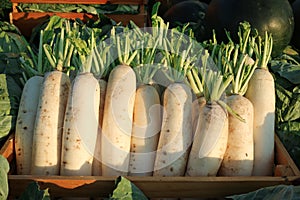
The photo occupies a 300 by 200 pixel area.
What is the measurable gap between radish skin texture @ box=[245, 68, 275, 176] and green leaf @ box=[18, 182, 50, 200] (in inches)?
40.7

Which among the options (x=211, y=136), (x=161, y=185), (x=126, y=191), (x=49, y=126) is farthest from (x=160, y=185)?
(x=49, y=126)

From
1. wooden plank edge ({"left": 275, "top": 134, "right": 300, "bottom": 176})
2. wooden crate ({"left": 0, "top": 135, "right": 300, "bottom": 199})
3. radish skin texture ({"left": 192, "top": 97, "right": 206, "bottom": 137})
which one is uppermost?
radish skin texture ({"left": 192, "top": 97, "right": 206, "bottom": 137})

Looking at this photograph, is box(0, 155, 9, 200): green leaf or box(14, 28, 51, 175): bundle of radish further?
box(14, 28, 51, 175): bundle of radish

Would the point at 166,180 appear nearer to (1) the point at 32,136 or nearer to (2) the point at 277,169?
(2) the point at 277,169

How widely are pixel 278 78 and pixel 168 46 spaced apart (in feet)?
2.54

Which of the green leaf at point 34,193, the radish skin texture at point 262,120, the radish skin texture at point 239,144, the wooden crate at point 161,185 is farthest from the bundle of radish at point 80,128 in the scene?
the radish skin texture at point 262,120

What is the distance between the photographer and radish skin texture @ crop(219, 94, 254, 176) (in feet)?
6.91

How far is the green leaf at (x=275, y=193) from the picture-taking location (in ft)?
5.48

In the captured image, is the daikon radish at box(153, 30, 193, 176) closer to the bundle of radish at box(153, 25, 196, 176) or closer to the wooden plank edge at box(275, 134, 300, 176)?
the bundle of radish at box(153, 25, 196, 176)

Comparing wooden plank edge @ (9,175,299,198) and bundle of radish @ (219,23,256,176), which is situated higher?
bundle of radish @ (219,23,256,176)

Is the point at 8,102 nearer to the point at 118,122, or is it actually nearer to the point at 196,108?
the point at 118,122

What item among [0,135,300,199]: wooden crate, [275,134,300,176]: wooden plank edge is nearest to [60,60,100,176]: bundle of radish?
[0,135,300,199]: wooden crate

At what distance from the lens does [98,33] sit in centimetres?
301

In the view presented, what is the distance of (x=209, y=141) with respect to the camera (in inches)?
80.9
